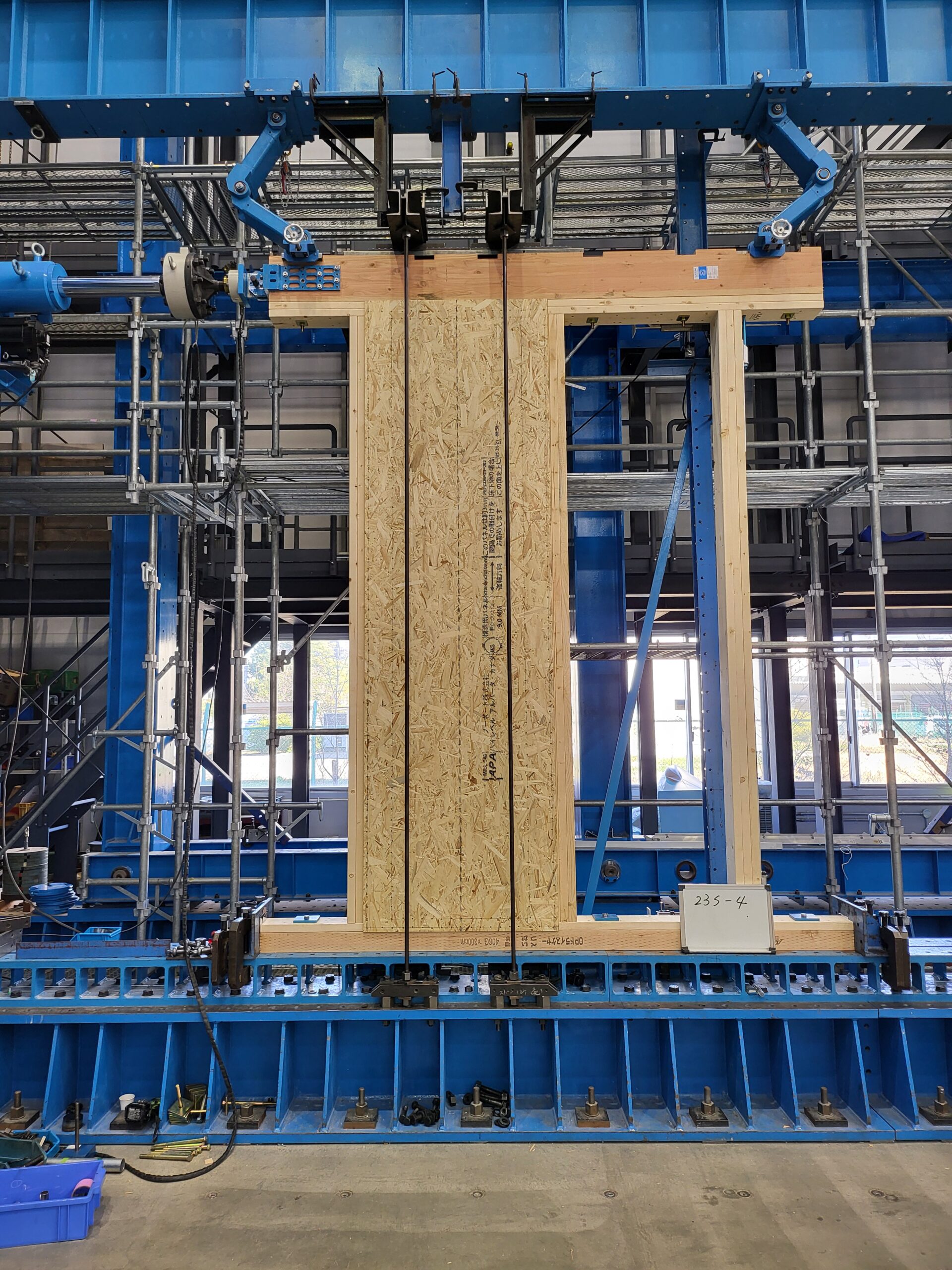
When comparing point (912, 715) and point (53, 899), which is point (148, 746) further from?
point (912, 715)

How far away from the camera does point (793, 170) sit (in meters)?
5.47

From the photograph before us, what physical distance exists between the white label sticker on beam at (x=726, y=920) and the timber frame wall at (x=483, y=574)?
0.47ft

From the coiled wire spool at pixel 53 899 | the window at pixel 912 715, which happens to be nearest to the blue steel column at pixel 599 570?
the coiled wire spool at pixel 53 899

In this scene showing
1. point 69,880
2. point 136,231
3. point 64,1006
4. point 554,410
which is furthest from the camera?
point 69,880

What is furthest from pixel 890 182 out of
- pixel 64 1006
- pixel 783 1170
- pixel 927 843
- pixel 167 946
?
pixel 64 1006

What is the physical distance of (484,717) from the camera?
5324 millimetres

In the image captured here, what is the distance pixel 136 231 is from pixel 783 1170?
9556 millimetres

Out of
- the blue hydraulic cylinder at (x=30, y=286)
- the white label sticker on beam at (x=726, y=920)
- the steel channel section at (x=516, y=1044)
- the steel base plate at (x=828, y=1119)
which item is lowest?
the steel base plate at (x=828, y=1119)

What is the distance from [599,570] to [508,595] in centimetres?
541

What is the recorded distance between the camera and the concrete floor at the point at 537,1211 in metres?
3.89

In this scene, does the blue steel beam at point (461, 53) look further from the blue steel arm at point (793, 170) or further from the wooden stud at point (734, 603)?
the wooden stud at point (734, 603)

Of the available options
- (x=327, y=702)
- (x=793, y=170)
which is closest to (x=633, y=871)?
(x=793, y=170)

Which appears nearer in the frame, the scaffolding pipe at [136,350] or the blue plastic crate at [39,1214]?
the blue plastic crate at [39,1214]

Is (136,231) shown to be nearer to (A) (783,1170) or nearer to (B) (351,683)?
(B) (351,683)
